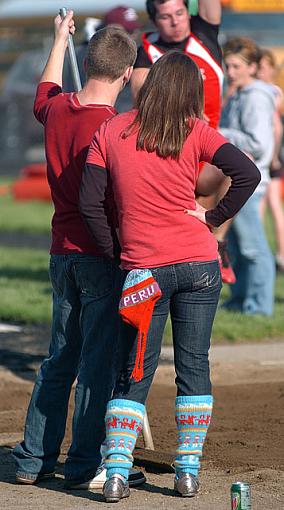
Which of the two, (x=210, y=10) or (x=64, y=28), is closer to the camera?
(x=64, y=28)

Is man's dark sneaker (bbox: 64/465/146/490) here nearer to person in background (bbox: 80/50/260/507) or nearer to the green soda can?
person in background (bbox: 80/50/260/507)

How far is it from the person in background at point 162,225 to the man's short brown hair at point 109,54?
218mm

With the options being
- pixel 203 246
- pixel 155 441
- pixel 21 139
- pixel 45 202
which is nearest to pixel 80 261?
pixel 203 246

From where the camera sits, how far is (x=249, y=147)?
975 cm

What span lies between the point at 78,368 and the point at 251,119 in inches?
183

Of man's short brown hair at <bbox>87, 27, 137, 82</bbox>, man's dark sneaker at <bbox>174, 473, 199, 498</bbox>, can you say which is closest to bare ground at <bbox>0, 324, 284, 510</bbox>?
man's dark sneaker at <bbox>174, 473, 199, 498</bbox>

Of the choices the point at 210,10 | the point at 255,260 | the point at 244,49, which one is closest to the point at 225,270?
the point at 210,10

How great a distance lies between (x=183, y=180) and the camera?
512 centimetres

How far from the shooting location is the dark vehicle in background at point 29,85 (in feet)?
78.5

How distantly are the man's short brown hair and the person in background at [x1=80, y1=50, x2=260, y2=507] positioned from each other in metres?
0.22

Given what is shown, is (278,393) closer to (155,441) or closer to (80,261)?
(155,441)

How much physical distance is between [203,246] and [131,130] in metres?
0.58

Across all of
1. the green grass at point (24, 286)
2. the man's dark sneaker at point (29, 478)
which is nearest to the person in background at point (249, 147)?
the green grass at point (24, 286)

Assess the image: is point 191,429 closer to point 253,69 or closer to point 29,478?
point 29,478
